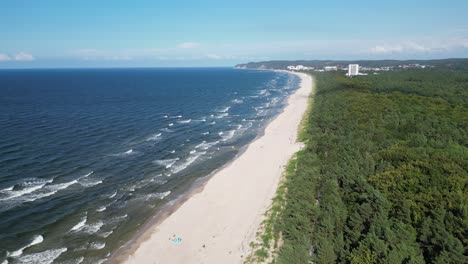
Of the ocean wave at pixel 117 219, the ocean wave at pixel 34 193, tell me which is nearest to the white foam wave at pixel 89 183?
the ocean wave at pixel 34 193

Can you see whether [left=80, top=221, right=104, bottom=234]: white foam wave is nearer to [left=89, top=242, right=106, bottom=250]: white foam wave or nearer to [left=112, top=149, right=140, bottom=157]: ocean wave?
[left=89, top=242, right=106, bottom=250]: white foam wave

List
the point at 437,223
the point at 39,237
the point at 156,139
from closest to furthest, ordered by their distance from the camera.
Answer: the point at 437,223
the point at 39,237
the point at 156,139

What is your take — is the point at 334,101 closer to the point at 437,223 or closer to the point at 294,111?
the point at 294,111

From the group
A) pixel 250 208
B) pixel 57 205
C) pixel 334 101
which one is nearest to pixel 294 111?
pixel 334 101

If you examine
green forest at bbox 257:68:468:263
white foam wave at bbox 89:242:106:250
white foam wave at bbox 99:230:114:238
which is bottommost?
white foam wave at bbox 89:242:106:250

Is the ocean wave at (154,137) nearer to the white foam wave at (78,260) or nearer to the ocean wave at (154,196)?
the ocean wave at (154,196)

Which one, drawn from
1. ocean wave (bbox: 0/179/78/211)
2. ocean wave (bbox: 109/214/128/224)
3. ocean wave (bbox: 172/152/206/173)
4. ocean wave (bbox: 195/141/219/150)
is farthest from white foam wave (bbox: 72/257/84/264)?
ocean wave (bbox: 195/141/219/150)
